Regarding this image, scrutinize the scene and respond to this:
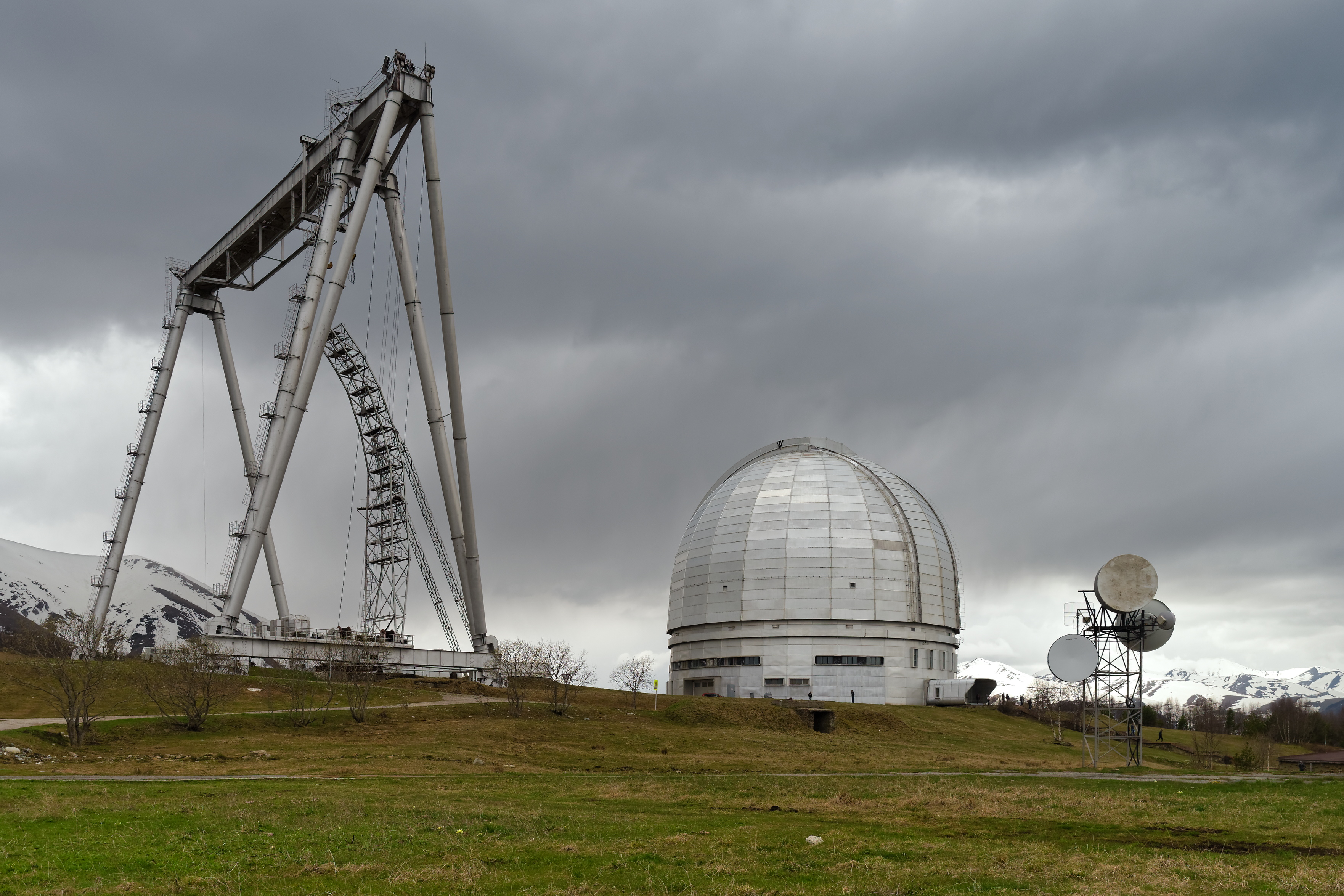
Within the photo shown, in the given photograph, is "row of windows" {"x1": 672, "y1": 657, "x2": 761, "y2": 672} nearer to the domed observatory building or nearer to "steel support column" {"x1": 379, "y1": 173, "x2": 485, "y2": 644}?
the domed observatory building

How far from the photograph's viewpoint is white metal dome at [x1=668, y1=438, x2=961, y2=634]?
Result: 319 ft

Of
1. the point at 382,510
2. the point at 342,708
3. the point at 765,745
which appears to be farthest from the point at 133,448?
the point at 765,745

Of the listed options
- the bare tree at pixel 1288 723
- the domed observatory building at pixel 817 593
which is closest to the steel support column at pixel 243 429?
the domed observatory building at pixel 817 593

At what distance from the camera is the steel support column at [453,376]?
64500 millimetres

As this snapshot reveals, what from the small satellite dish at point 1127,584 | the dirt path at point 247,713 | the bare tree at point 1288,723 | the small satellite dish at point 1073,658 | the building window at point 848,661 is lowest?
the bare tree at point 1288,723

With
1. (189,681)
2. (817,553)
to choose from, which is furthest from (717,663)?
(189,681)

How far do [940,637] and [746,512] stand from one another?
70.4 feet

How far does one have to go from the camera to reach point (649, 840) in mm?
17828

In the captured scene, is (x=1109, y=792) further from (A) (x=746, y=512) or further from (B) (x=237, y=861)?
(A) (x=746, y=512)

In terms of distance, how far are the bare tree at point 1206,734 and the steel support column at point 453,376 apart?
140 feet

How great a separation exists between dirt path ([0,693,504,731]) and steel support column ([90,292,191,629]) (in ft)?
65.4

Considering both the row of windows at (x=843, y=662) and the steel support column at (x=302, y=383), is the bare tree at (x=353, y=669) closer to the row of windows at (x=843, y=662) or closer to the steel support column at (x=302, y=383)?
the steel support column at (x=302, y=383)

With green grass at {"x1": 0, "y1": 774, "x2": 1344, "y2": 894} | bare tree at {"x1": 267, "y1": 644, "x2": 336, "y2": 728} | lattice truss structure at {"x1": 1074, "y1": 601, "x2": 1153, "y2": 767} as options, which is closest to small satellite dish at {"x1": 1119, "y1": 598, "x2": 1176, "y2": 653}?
lattice truss structure at {"x1": 1074, "y1": 601, "x2": 1153, "y2": 767}

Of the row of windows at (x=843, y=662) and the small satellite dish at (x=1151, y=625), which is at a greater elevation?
the small satellite dish at (x=1151, y=625)
